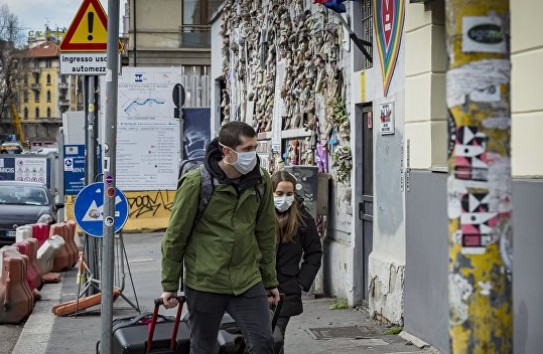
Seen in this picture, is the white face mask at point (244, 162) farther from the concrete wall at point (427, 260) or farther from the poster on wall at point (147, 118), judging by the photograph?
the poster on wall at point (147, 118)

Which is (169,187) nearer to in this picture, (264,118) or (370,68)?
(264,118)

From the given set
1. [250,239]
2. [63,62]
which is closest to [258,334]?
[250,239]

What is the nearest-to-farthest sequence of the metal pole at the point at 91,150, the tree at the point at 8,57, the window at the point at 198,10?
the metal pole at the point at 91,150, the window at the point at 198,10, the tree at the point at 8,57

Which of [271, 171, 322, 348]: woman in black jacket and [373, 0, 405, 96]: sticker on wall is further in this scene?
[373, 0, 405, 96]: sticker on wall

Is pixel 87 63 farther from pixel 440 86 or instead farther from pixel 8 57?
pixel 8 57

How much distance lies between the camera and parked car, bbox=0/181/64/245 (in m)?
21.3

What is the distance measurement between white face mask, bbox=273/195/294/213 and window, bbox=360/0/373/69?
4376mm

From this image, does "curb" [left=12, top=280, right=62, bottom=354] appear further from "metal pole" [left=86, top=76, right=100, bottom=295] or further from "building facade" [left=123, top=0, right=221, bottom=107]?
"building facade" [left=123, top=0, right=221, bottom=107]

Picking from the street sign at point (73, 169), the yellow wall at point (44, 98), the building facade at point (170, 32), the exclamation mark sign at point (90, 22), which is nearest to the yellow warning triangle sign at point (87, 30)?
the exclamation mark sign at point (90, 22)

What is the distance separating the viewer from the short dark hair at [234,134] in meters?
6.37

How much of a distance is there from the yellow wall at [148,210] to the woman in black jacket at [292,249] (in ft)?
58.2

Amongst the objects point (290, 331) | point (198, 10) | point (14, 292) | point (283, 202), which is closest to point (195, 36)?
point (198, 10)

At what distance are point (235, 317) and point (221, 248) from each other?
1.46ft

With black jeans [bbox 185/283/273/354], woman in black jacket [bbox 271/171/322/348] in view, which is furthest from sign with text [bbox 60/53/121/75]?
black jeans [bbox 185/283/273/354]
